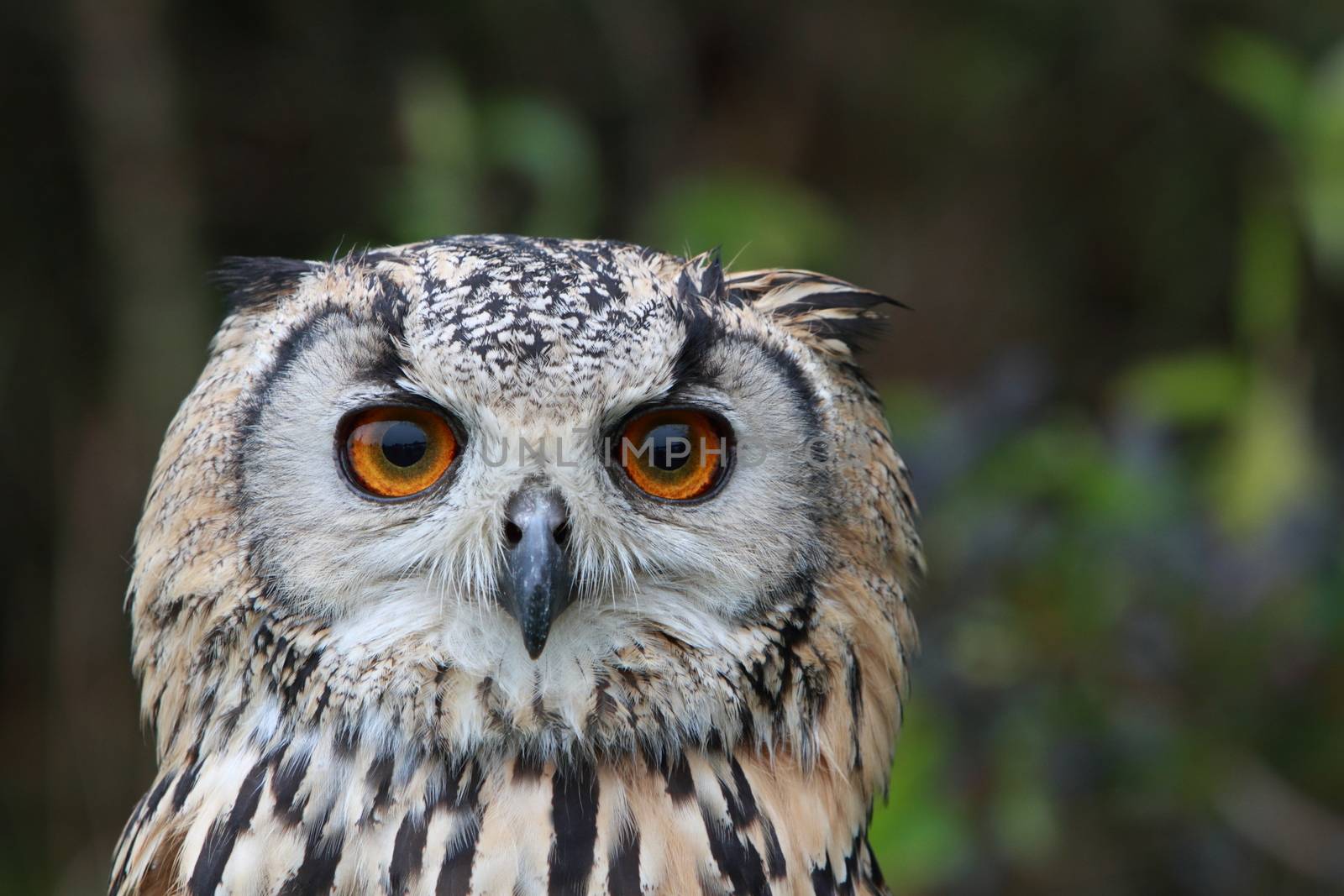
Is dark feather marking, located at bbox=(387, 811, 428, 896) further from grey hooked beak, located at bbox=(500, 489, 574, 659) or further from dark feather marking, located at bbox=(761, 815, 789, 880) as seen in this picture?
dark feather marking, located at bbox=(761, 815, 789, 880)

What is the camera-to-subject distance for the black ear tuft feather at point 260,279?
1.37 m

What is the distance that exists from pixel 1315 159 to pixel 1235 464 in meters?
0.55

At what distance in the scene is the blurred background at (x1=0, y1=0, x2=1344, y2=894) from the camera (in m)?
2.29

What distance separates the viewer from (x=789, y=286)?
4.64 ft

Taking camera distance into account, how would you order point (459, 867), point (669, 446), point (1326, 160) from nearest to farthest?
point (459, 867), point (669, 446), point (1326, 160)

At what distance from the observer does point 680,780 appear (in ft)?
4.09

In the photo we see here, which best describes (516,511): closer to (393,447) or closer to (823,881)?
(393,447)

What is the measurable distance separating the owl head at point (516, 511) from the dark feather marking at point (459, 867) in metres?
0.09

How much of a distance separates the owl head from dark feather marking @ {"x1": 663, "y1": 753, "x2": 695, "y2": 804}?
3 centimetres

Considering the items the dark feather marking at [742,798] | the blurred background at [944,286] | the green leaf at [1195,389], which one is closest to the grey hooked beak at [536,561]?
the dark feather marking at [742,798]

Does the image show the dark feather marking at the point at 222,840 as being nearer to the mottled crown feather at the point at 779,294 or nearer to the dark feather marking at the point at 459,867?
the dark feather marking at the point at 459,867

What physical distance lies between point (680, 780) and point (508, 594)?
0.24 meters

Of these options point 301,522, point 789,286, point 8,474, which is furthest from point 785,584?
point 8,474

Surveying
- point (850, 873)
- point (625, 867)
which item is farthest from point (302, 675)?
point (850, 873)
